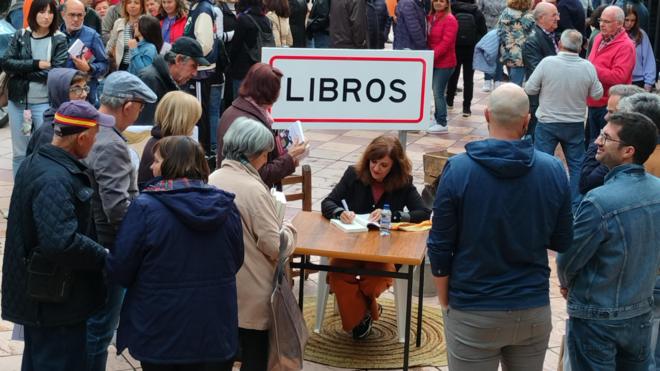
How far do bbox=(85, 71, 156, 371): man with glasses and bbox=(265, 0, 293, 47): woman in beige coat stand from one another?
6452 millimetres

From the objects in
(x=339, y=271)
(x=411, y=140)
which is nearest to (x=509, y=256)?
(x=339, y=271)

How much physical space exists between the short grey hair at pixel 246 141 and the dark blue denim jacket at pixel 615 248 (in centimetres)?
150

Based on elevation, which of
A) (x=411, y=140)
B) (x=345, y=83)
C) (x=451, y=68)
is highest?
(x=345, y=83)

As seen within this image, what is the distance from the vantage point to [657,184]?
4492mm

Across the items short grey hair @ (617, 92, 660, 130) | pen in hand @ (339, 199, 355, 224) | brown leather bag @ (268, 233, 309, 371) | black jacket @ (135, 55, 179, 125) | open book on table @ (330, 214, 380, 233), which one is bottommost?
brown leather bag @ (268, 233, 309, 371)

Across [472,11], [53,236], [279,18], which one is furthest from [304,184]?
[472,11]

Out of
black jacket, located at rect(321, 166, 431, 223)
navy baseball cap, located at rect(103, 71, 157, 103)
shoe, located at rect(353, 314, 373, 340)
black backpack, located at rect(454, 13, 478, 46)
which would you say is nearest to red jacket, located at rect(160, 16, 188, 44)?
black jacket, located at rect(321, 166, 431, 223)

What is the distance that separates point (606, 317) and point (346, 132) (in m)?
8.46

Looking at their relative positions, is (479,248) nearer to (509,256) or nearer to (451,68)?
(509,256)

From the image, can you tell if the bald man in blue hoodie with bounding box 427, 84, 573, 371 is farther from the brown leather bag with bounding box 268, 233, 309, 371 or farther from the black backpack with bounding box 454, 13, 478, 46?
the black backpack with bounding box 454, 13, 478, 46

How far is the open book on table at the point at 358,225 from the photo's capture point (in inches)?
236

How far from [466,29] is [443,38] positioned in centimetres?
90

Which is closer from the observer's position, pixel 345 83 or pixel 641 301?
pixel 641 301

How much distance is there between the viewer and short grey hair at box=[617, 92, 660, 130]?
548 centimetres
